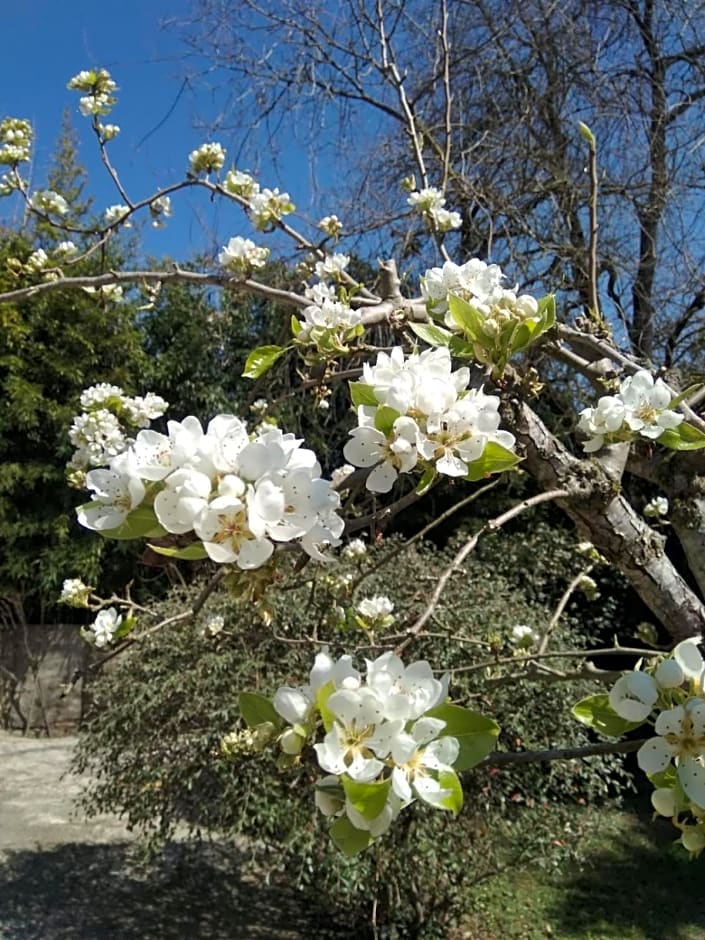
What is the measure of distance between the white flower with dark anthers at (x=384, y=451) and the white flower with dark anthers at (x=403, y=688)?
0.49 feet

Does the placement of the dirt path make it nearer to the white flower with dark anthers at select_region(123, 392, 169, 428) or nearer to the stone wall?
the stone wall

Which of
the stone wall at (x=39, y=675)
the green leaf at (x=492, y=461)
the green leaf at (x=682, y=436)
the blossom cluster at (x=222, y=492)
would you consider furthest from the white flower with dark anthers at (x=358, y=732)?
the stone wall at (x=39, y=675)

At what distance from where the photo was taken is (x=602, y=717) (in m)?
0.79

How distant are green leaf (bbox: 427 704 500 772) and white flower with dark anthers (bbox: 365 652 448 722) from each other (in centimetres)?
1

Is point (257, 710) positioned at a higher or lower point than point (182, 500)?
lower

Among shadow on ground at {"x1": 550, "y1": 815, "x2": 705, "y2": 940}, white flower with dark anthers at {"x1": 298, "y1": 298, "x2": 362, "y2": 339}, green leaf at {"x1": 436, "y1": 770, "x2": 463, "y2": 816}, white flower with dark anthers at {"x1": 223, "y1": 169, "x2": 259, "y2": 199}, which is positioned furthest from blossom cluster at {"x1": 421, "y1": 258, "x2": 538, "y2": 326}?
shadow on ground at {"x1": 550, "y1": 815, "x2": 705, "y2": 940}

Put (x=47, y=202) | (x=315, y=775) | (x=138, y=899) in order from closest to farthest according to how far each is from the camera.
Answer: (x=47, y=202) → (x=315, y=775) → (x=138, y=899)

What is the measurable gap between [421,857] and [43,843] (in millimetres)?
2207

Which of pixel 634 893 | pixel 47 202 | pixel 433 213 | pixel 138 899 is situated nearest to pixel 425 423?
pixel 433 213

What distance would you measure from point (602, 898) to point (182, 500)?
3.61m

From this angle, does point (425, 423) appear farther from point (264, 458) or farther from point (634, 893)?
point (634, 893)

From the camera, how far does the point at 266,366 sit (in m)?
1.07

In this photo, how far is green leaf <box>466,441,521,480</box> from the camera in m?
0.69

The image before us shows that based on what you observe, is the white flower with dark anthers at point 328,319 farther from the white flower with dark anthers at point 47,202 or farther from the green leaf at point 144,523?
the white flower with dark anthers at point 47,202
